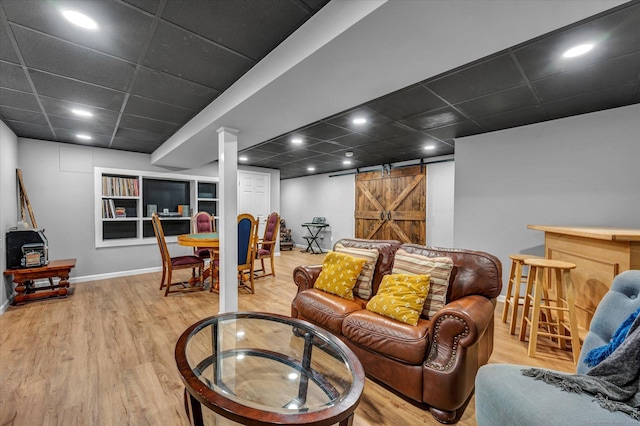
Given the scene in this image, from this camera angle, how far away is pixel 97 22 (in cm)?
167

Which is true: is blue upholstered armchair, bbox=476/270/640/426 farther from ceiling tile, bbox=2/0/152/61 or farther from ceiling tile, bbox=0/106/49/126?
ceiling tile, bbox=0/106/49/126

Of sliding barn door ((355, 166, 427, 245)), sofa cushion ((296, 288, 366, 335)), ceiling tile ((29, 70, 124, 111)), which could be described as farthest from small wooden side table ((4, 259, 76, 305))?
sliding barn door ((355, 166, 427, 245))

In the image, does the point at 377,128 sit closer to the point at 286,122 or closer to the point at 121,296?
the point at 286,122

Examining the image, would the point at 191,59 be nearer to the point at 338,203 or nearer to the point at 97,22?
the point at 97,22

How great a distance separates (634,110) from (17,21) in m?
5.34

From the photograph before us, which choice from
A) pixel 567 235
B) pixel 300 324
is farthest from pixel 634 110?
pixel 300 324

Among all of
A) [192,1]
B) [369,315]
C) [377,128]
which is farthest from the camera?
[377,128]

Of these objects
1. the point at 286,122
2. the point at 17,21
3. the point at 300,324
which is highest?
the point at 17,21

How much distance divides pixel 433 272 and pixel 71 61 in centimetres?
328

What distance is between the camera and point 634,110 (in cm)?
284

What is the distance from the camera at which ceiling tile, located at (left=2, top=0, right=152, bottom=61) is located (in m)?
1.52

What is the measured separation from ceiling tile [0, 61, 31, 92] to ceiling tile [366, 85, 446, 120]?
310 cm

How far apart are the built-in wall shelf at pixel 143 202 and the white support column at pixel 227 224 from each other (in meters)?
3.09

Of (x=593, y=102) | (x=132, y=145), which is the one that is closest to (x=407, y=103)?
(x=593, y=102)
